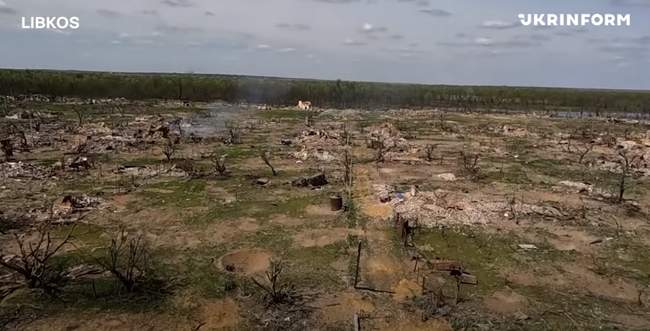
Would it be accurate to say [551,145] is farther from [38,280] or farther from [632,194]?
[38,280]

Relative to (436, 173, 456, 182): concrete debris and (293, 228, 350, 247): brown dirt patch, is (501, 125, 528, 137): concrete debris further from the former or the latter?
(293, 228, 350, 247): brown dirt patch

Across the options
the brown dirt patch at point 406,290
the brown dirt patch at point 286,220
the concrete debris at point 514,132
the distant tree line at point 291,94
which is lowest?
the brown dirt patch at point 406,290

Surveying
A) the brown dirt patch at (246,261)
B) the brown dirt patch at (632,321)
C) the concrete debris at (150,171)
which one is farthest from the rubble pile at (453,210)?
the concrete debris at (150,171)

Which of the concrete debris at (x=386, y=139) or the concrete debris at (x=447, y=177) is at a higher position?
the concrete debris at (x=386, y=139)

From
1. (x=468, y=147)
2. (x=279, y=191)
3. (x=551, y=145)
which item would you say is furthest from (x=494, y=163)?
(x=279, y=191)

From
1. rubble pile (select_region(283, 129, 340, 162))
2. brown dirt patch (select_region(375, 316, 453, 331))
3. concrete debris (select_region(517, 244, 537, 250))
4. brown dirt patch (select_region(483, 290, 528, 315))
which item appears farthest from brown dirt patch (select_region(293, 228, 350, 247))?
rubble pile (select_region(283, 129, 340, 162))

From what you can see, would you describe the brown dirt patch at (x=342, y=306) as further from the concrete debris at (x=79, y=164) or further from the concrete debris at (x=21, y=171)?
the concrete debris at (x=79, y=164)

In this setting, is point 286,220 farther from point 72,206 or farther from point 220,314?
point 72,206
